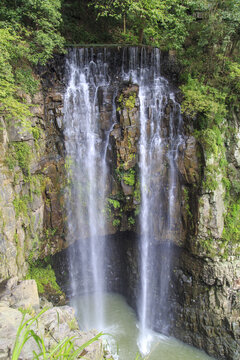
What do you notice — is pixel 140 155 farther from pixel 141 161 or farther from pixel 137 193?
pixel 137 193

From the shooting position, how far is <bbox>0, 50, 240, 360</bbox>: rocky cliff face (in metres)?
10.2

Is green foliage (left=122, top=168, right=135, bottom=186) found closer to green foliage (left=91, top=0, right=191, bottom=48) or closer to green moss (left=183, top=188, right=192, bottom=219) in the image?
green moss (left=183, top=188, right=192, bottom=219)

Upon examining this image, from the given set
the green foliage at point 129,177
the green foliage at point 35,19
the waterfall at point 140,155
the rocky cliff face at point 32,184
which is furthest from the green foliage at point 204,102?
the green foliage at point 35,19

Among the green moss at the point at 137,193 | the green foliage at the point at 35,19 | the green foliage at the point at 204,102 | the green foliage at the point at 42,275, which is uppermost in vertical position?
the green foliage at the point at 35,19

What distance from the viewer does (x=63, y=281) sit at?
12398 mm

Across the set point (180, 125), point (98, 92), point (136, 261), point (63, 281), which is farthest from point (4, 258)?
point (180, 125)

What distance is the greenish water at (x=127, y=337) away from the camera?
1040 cm

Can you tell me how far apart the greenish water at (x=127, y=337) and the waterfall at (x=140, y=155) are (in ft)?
1.02

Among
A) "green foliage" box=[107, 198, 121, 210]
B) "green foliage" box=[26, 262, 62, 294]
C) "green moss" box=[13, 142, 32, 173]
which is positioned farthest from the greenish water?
"green moss" box=[13, 142, 32, 173]

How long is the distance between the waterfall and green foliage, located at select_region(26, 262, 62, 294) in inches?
67.6

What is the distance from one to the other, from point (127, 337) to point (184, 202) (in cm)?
661

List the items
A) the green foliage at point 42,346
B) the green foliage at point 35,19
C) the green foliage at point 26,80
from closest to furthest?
the green foliage at point 42,346 < the green foliage at point 35,19 < the green foliage at point 26,80

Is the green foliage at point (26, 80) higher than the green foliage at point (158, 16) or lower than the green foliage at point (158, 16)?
lower

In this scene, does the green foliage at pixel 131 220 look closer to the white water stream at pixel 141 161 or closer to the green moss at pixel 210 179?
the white water stream at pixel 141 161
